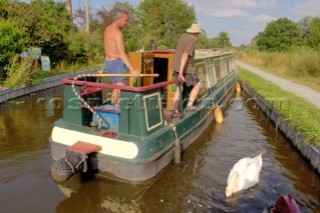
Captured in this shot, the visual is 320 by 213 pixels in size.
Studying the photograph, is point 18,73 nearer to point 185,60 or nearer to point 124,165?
point 185,60

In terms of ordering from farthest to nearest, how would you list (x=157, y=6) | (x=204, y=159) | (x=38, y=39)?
(x=157, y=6) → (x=38, y=39) → (x=204, y=159)

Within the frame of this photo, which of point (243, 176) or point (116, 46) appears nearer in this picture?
point (243, 176)

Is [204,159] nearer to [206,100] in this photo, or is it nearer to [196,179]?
[196,179]

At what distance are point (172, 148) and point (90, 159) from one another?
136cm

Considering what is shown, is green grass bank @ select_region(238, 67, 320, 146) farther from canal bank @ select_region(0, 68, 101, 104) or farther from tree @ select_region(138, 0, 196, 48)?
tree @ select_region(138, 0, 196, 48)

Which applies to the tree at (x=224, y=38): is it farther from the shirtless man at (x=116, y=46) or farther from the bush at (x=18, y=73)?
the shirtless man at (x=116, y=46)

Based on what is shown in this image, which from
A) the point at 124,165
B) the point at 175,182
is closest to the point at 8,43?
the point at 124,165

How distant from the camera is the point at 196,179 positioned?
4.79 m

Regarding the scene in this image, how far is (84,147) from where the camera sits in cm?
427

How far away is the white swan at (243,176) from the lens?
4230mm

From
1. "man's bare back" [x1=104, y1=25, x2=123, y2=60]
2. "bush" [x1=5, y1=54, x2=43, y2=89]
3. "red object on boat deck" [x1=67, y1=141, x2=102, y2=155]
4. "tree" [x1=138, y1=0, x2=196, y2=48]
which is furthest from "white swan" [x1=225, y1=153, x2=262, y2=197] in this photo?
"tree" [x1=138, y1=0, x2=196, y2=48]

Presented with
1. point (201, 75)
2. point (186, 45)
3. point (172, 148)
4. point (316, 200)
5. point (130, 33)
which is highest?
point (130, 33)

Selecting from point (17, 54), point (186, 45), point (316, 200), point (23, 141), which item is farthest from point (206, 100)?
point (17, 54)

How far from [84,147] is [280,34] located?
207 ft
